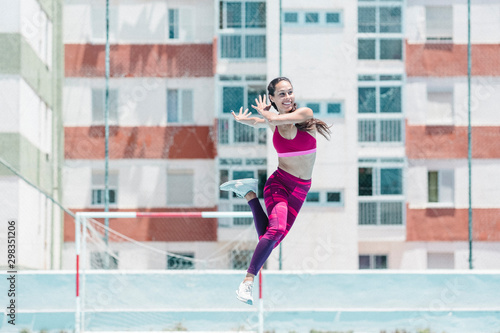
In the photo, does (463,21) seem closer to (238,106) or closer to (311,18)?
(311,18)

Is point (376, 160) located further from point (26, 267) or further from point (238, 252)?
point (26, 267)

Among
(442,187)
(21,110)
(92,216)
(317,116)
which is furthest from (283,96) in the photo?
(442,187)

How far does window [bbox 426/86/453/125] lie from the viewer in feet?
53.6

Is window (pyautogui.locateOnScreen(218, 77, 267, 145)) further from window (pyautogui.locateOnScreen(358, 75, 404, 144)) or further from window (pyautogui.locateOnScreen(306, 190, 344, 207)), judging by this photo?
window (pyautogui.locateOnScreen(358, 75, 404, 144))

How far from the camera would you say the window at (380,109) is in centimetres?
1543

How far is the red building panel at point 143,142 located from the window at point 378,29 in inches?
125

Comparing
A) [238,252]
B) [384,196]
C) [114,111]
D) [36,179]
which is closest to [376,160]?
[384,196]

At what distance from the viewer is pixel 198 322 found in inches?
424

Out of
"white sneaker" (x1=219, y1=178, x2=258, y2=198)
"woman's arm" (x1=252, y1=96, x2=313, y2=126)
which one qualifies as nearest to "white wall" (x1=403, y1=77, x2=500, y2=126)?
"white sneaker" (x1=219, y1=178, x2=258, y2=198)

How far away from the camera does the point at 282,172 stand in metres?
5.20

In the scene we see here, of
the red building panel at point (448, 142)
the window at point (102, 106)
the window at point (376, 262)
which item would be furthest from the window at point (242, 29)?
the window at point (376, 262)

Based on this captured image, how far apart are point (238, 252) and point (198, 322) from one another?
4.04 metres

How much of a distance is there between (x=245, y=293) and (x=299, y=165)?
0.83 m

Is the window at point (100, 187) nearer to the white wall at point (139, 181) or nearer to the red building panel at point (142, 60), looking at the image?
the white wall at point (139, 181)
